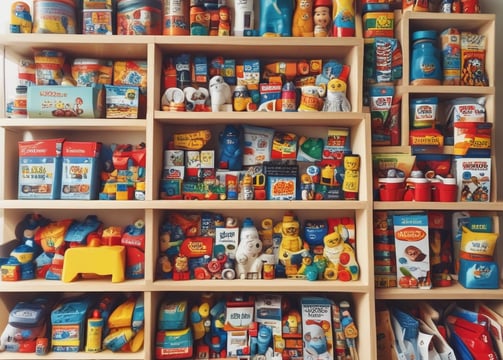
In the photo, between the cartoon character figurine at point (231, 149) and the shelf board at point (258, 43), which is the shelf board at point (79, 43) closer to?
the shelf board at point (258, 43)

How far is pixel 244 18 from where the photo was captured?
130 centimetres

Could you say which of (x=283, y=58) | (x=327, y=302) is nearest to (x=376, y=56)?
(x=283, y=58)

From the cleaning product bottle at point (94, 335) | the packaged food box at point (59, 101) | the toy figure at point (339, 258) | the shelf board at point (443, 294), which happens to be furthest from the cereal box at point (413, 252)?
the packaged food box at point (59, 101)

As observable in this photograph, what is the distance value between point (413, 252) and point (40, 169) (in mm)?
1357

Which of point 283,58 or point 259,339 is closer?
point 259,339

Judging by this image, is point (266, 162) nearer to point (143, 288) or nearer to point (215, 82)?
point (215, 82)

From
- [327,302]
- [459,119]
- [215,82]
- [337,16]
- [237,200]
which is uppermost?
[337,16]

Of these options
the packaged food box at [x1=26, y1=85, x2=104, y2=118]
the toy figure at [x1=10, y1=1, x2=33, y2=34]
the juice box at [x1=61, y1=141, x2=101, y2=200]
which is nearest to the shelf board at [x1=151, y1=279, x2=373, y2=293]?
the juice box at [x1=61, y1=141, x2=101, y2=200]

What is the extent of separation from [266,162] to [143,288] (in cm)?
63

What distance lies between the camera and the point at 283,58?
4.51 ft

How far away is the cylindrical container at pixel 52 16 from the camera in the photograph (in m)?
1.23

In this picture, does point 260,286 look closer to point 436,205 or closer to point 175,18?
point 436,205

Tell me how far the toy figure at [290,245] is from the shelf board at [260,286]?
0.27ft

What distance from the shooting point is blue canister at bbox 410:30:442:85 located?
4.17 feet
